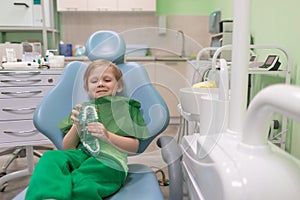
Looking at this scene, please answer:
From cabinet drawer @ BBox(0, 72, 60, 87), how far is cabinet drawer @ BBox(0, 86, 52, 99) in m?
0.03

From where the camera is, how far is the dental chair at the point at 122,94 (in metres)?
1.18

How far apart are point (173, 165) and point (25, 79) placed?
134 cm

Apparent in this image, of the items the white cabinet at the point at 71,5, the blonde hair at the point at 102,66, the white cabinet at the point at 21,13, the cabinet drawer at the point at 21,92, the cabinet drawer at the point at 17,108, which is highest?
the white cabinet at the point at 71,5

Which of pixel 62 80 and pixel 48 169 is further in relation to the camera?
pixel 62 80

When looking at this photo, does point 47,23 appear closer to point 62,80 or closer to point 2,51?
point 2,51

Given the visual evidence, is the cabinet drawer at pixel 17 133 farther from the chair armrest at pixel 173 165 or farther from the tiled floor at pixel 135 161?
the chair armrest at pixel 173 165

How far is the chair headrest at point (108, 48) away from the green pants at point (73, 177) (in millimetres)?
464

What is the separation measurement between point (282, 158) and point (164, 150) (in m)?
0.52

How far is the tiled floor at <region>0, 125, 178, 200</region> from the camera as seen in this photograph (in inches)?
53.4

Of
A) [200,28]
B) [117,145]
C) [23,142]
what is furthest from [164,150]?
[200,28]

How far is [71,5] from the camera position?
12.4 feet

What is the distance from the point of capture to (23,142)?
189cm

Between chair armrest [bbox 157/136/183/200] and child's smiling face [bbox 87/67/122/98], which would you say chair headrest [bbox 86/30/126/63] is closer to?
child's smiling face [bbox 87/67/122/98]

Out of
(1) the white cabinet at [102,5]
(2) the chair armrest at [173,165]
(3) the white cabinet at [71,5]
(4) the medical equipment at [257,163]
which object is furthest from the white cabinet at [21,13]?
(4) the medical equipment at [257,163]
